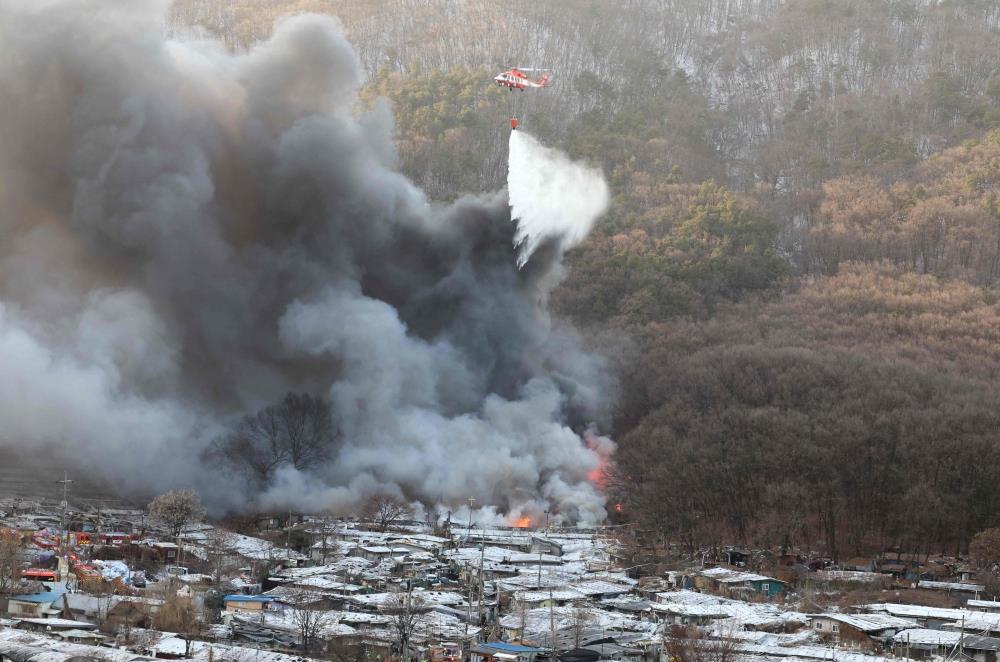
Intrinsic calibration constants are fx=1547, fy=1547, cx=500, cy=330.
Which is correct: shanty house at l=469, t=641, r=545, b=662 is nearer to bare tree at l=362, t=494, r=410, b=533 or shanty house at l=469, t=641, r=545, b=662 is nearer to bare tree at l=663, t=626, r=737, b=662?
bare tree at l=663, t=626, r=737, b=662

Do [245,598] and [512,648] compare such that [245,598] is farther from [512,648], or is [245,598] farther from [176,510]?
[176,510]

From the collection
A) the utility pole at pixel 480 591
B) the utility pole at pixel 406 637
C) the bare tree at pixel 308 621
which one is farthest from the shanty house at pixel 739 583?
the bare tree at pixel 308 621

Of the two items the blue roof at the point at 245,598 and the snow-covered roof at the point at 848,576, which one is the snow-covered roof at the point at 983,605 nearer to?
the snow-covered roof at the point at 848,576

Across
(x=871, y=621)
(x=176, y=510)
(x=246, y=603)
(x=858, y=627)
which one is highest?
(x=176, y=510)

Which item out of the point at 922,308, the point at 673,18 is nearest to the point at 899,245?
the point at 922,308

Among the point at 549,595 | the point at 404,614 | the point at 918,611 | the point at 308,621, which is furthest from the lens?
the point at 549,595

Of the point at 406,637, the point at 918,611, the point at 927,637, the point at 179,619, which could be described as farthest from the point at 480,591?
the point at 927,637

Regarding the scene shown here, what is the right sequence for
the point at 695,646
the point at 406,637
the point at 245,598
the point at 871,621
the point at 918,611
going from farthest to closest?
the point at 245,598 → the point at 918,611 → the point at 871,621 → the point at 406,637 → the point at 695,646

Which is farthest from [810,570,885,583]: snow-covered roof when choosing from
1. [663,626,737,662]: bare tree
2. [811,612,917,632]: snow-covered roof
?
[663,626,737,662]: bare tree
